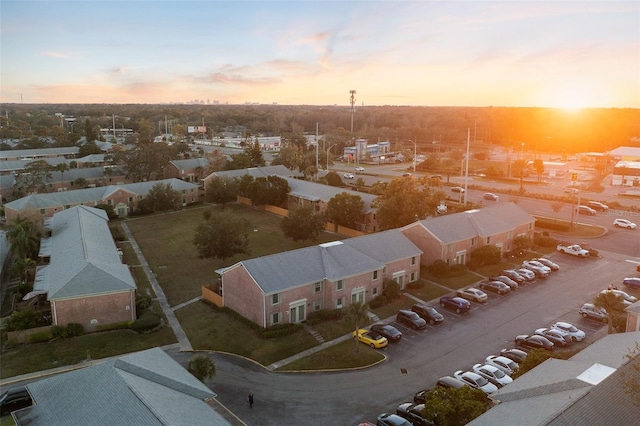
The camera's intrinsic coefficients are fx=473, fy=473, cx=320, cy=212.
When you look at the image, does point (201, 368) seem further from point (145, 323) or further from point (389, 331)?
point (389, 331)

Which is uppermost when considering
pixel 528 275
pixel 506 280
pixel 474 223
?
pixel 474 223

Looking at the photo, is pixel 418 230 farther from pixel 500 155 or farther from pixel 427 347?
pixel 500 155

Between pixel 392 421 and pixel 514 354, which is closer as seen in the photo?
pixel 392 421

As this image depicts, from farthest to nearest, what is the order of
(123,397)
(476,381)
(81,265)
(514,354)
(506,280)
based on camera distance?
(506,280) < (81,265) < (514,354) < (476,381) < (123,397)

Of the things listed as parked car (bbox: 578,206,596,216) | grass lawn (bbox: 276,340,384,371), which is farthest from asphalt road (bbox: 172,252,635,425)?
parked car (bbox: 578,206,596,216)

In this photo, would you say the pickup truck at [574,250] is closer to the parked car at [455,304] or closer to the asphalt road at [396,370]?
Result: the asphalt road at [396,370]

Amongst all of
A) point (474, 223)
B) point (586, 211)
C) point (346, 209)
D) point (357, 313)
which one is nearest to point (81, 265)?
point (357, 313)

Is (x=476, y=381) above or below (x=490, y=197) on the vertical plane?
below
